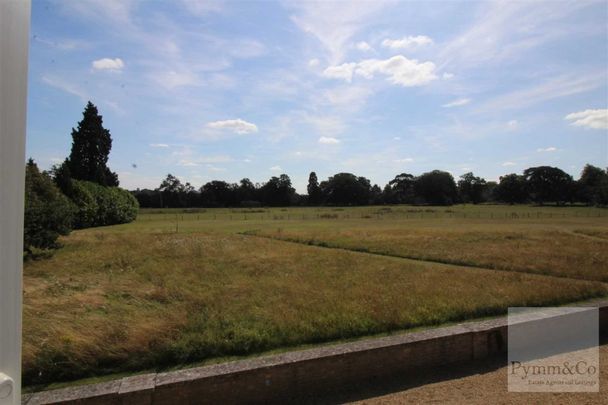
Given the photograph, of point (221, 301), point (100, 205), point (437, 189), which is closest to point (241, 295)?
point (221, 301)

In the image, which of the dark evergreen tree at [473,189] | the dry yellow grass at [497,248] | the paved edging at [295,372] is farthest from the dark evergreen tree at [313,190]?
the paved edging at [295,372]

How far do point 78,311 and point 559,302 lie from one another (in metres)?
10.4

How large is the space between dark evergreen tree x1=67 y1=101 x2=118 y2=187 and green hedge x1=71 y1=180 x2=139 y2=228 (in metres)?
3.51

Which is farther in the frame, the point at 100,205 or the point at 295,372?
the point at 100,205

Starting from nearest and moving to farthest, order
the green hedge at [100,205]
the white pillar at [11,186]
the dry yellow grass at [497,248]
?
1. the white pillar at [11,186]
2. the dry yellow grass at [497,248]
3. the green hedge at [100,205]

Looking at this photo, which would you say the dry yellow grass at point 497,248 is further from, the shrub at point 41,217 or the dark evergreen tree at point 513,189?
the dark evergreen tree at point 513,189

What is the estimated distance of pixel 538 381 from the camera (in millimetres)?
5480

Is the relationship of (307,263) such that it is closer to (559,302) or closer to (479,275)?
(479,275)

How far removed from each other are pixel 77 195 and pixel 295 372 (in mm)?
28359

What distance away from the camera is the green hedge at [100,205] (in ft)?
93.3

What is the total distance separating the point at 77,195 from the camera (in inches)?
1114

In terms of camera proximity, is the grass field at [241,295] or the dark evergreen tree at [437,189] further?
the dark evergreen tree at [437,189]

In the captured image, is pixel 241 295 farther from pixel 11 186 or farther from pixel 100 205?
pixel 100 205

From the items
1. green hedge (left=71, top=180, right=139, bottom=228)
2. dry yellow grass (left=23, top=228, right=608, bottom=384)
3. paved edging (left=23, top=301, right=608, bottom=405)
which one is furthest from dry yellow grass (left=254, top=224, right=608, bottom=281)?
green hedge (left=71, top=180, right=139, bottom=228)
